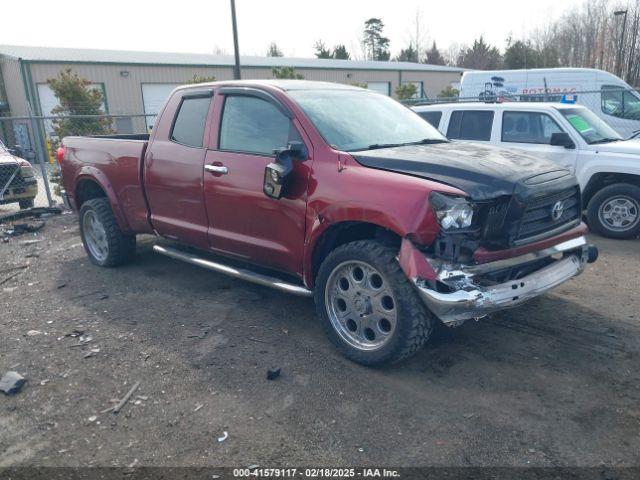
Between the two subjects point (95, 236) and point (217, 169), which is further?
point (95, 236)

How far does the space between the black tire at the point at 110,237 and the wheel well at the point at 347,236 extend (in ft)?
10.0

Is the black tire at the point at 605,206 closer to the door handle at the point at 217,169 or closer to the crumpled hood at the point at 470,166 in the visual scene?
the crumpled hood at the point at 470,166

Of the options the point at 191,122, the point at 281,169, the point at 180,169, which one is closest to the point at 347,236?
the point at 281,169

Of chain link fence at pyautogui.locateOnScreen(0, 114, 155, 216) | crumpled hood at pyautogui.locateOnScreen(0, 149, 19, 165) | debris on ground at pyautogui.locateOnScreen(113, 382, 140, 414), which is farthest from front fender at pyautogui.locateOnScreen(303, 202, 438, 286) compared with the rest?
crumpled hood at pyautogui.locateOnScreen(0, 149, 19, 165)

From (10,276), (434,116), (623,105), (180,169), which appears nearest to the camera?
(180,169)

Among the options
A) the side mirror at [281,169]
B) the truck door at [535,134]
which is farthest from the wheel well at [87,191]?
the truck door at [535,134]

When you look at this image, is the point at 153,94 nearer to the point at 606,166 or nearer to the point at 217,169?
the point at 606,166

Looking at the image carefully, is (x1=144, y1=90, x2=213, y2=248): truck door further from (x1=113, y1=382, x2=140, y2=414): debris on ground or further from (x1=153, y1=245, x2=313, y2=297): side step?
(x1=113, y1=382, x2=140, y2=414): debris on ground

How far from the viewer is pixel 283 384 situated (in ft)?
11.7

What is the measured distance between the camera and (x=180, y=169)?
491 cm

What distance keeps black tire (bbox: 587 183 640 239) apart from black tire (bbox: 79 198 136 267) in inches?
243

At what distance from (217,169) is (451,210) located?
85.3 inches

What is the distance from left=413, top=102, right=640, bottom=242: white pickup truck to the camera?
23.0 ft

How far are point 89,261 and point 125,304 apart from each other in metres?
1.92
